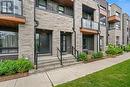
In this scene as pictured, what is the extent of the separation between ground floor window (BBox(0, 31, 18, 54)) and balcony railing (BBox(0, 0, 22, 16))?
2586 millimetres

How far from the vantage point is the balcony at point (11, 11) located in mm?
10734

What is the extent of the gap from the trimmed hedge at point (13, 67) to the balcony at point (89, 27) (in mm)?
9910

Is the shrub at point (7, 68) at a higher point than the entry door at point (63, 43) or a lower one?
lower

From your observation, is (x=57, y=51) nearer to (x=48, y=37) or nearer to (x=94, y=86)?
(x=48, y=37)

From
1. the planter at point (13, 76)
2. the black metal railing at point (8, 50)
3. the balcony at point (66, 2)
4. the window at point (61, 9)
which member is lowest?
the planter at point (13, 76)

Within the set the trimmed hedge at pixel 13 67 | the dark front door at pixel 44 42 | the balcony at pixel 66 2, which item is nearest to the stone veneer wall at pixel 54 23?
the dark front door at pixel 44 42

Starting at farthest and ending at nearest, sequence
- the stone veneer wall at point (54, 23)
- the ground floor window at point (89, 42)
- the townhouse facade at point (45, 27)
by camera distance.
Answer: the ground floor window at point (89, 42)
the stone veneer wall at point (54, 23)
the townhouse facade at point (45, 27)

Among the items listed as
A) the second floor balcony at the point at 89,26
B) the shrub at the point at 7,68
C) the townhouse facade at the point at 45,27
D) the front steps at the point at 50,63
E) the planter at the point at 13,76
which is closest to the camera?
the planter at the point at 13,76

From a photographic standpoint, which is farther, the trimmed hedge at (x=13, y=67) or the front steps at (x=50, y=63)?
the front steps at (x=50, y=63)

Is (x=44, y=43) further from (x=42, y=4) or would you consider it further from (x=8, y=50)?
(x=8, y=50)

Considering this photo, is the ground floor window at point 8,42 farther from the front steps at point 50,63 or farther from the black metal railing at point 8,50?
the front steps at point 50,63

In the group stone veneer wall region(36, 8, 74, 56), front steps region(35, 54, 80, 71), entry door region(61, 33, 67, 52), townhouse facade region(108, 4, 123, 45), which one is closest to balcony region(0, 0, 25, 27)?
stone veneer wall region(36, 8, 74, 56)

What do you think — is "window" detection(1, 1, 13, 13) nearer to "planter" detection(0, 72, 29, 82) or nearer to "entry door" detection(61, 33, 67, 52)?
"planter" detection(0, 72, 29, 82)

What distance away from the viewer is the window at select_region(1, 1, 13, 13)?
1080 cm
